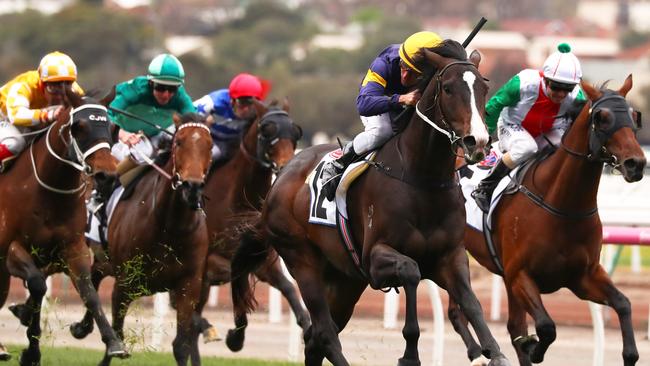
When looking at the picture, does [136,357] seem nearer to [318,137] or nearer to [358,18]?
[318,137]

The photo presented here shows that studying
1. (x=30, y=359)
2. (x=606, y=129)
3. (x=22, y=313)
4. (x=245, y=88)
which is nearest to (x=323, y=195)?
(x=606, y=129)

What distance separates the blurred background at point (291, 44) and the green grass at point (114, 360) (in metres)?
43.1

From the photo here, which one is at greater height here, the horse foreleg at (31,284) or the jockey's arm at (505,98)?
the jockey's arm at (505,98)

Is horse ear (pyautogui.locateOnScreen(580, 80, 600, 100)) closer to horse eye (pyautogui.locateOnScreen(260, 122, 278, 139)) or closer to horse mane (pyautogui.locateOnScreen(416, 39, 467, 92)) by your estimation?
horse mane (pyautogui.locateOnScreen(416, 39, 467, 92))

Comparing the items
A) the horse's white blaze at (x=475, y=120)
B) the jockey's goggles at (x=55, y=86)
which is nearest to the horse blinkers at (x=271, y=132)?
the jockey's goggles at (x=55, y=86)

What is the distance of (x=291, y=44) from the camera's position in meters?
110

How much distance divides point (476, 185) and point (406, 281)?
2900mm

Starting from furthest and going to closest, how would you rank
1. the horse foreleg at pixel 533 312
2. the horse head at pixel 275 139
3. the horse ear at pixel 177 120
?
the horse head at pixel 275 139 < the horse ear at pixel 177 120 < the horse foreleg at pixel 533 312

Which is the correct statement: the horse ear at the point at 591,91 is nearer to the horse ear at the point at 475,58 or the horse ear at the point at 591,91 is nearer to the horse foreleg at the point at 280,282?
the horse ear at the point at 475,58

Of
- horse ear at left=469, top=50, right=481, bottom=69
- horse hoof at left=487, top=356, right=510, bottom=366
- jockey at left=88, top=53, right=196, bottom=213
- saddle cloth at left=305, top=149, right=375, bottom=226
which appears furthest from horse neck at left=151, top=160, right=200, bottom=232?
horse hoof at left=487, top=356, right=510, bottom=366

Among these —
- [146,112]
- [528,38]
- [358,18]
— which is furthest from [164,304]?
[358,18]

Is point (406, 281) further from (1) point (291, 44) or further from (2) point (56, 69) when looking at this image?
(1) point (291, 44)

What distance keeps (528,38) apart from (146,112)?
121 metres

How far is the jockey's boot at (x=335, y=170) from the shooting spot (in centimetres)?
881
